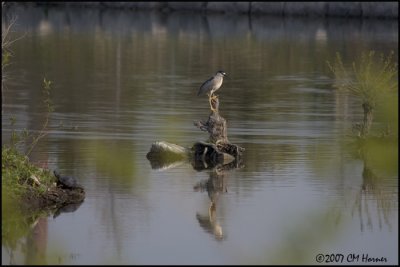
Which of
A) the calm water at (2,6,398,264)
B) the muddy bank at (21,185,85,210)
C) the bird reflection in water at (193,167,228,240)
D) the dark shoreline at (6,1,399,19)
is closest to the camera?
the calm water at (2,6,398,264)

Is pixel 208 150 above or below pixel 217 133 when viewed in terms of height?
below

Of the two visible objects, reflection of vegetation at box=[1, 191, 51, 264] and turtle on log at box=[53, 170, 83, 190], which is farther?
turtle on log at box=[53, 170, 83, 190]

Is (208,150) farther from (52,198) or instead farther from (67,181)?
(52,198)

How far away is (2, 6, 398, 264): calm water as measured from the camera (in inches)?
386

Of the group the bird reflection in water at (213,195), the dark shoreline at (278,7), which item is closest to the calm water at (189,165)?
the bird reflection in water at (213,195)

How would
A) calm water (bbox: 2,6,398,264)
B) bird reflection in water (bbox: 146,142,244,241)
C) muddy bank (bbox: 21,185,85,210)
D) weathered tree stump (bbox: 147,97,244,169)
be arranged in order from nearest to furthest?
calm water (bbox: 2,6,398,264), muddy bank (bbox: 21,185,85,210), bird reflection in water (bbox: 146,142,244,241), weathered tree stump (bbox: 147,97,244,169)

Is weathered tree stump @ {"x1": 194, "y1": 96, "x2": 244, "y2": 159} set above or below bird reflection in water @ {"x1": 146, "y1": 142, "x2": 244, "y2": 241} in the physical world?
above

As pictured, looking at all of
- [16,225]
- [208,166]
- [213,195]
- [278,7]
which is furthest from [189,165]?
[278,7]

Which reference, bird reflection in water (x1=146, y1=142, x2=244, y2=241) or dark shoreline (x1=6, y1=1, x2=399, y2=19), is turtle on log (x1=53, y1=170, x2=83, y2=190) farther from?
dark shoreline (x1=6, y1=1, x2=399, y2=19)

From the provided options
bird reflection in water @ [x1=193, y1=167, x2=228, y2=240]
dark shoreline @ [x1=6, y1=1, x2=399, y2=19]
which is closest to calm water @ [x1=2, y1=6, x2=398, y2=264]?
bird reflection in water @ [x1=193, y1=167, x2=228, y2=240]

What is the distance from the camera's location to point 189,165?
54.0ft

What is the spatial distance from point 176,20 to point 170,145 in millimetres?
44867

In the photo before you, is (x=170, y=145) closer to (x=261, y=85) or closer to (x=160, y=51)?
(x=261, y=85)

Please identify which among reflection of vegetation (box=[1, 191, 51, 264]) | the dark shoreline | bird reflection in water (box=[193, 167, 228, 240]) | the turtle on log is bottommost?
bird reflection in water (box=[193, 167, 228, 240])
